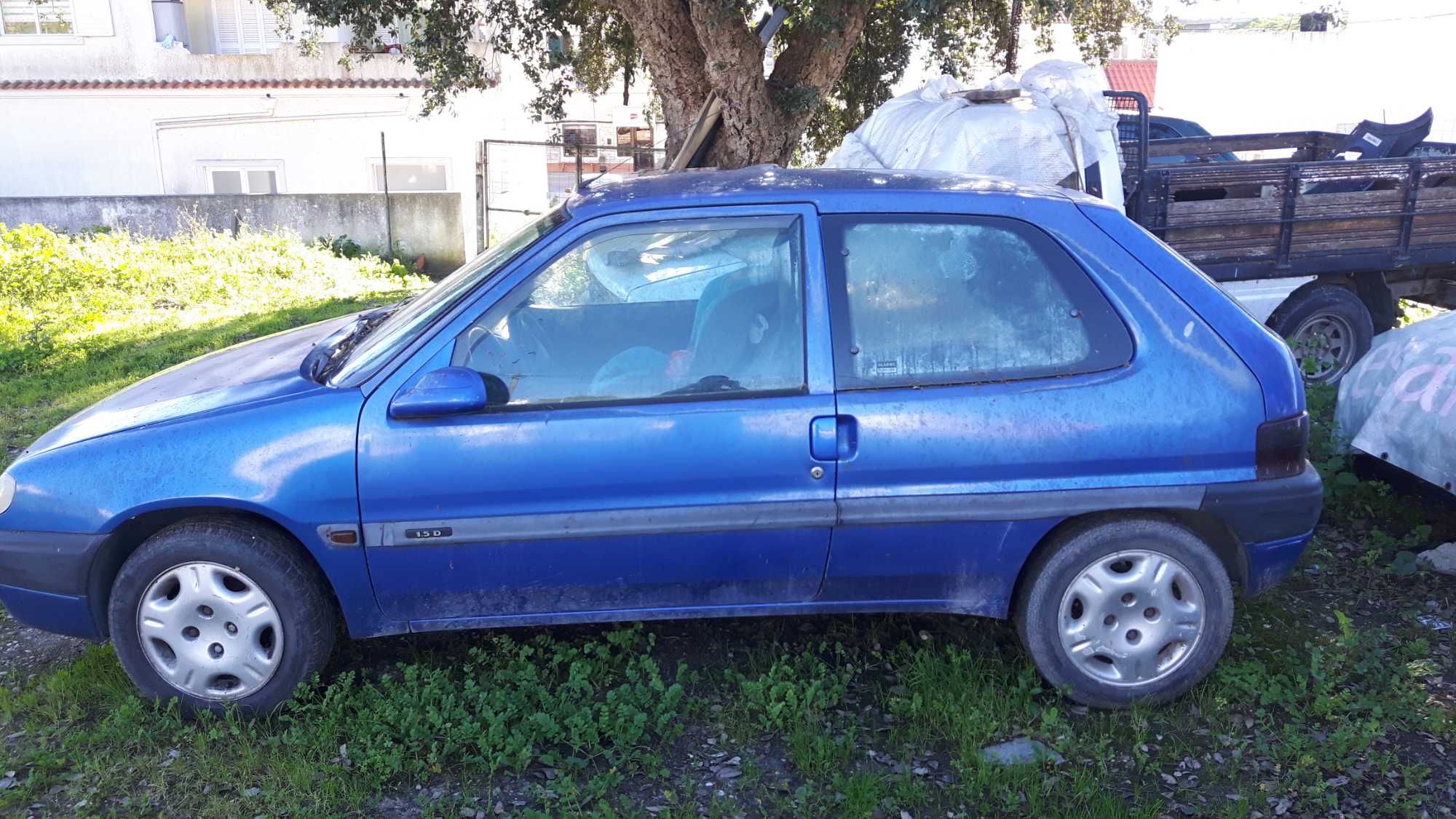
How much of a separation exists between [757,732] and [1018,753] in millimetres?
810

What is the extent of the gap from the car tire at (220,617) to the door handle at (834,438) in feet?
5.39

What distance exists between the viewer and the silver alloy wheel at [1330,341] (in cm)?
775

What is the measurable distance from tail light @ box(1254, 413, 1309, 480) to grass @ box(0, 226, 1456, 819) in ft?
2.33

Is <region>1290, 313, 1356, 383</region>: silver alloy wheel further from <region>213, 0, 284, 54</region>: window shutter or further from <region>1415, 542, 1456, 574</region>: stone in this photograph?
<region>213, 0, 284, 54</region>: window shutter

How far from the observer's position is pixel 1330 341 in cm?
793

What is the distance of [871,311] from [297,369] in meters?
1.93

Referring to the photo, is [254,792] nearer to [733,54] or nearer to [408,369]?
[408,369]

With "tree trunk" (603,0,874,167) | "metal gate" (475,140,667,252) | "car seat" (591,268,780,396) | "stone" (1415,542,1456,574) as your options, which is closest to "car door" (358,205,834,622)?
"car seat" (591,268,780,396)

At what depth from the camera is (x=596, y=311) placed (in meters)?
3.62

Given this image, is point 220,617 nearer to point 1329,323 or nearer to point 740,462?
point 740,462

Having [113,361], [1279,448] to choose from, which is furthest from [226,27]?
[1279,448]

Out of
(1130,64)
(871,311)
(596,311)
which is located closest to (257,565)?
(596,311)

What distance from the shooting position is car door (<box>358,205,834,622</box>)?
341 centimetres

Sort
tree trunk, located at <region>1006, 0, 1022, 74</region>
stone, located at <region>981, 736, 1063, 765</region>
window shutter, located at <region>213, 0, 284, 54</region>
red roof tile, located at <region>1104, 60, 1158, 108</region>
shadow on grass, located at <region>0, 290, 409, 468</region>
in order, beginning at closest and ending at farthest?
stone, located at <region>981, 736, 1063, 765</region>
shadow on grass, located at <region>0, 290, 409, 468</region>
tree trunk, located at <region>1006, 0, 1022, 74</region>
window shutter, located at <region>213, 0, 284, 54</region>
red roof tile, located at <region>1104, 60, 1158, 108</region>
